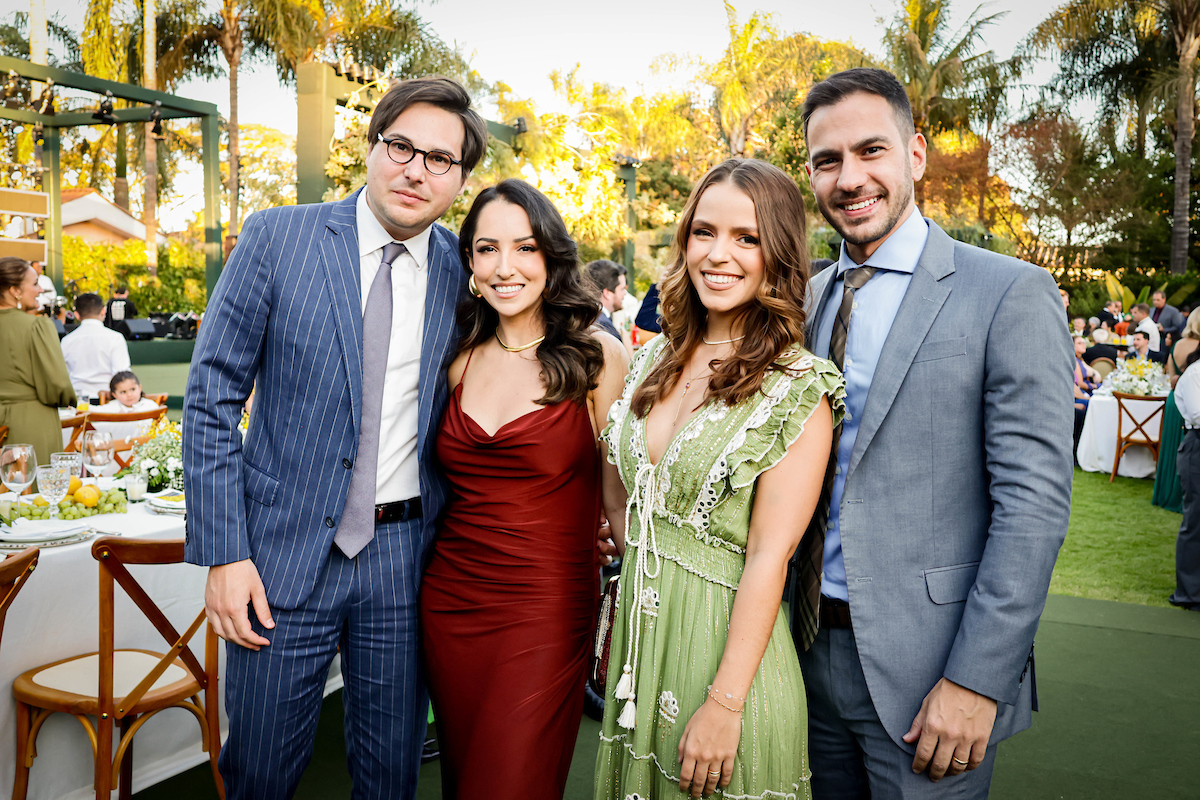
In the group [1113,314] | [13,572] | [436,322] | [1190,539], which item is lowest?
[1190,539]

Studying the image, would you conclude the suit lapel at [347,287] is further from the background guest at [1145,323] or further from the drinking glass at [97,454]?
the background guest at [1145,323]

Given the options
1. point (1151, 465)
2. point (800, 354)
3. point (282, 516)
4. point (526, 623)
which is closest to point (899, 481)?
point (800, 354)

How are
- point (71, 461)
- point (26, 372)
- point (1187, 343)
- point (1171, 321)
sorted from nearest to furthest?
1. point (71, 461)
2. point (26, 372)
3. point (1187, 343)
4. point (1171, 321)

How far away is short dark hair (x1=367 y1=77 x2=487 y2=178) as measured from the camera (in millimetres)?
2316

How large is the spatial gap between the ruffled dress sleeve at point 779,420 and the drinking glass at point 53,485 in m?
3.01

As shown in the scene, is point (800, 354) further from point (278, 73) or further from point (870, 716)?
point (278, 73)

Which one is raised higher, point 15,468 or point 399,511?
point 399,511

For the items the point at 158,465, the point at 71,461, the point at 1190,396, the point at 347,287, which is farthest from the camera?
the point at 1190,396

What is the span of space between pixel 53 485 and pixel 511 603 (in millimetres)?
2306

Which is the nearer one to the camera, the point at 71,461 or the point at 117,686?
the point at 117,686

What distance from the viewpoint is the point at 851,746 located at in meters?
1.91

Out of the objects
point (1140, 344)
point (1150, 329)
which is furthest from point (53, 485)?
point (1150, 329)

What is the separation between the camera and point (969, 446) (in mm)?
1731

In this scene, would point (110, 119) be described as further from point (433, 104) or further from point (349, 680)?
point (349, 680)
